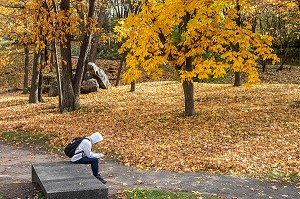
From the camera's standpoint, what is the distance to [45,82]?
31.7 meters

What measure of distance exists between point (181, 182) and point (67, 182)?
9.75 ft

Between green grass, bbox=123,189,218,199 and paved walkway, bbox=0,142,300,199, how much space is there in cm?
38

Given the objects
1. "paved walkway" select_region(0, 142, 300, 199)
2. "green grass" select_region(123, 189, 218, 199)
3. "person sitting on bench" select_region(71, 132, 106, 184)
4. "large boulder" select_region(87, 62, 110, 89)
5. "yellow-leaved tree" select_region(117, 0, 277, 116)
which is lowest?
"paved walkway" select_region(0, 142, 300, 199)

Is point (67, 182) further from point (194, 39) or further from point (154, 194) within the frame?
point (194, 39)

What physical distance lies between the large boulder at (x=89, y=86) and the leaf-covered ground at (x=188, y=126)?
5.25ft

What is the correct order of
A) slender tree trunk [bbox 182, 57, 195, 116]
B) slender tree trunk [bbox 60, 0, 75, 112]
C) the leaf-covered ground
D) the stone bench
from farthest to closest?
slender tree trunk [bbox 60, 0, 75, 112] < slender tree trunk [bbox 182, 57, 195, 116] < the leaf-covered ground < the stone bench

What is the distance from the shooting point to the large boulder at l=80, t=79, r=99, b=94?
26.5 meters

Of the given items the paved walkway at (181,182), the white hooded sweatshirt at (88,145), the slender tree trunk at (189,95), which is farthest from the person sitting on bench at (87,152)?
the slender tree trunk at (189,95)

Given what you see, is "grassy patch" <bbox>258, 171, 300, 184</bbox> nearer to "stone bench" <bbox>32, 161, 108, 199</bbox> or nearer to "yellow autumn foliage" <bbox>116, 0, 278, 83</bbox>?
"stone bench" <bbox>32, 161, 108, 199</bbox>

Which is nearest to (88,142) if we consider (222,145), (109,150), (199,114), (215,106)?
(109,150)

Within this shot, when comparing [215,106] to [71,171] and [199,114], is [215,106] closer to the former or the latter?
[199,114]

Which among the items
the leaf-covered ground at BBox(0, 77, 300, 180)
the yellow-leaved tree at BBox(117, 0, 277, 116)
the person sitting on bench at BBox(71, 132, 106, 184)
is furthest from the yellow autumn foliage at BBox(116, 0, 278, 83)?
the person sitting on bench at BBox(71, 132, 106, 184)

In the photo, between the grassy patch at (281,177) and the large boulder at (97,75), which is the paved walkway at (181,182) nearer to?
the grassy patch at (281,177)

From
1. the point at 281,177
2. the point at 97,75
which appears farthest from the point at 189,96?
the point at 97,75
